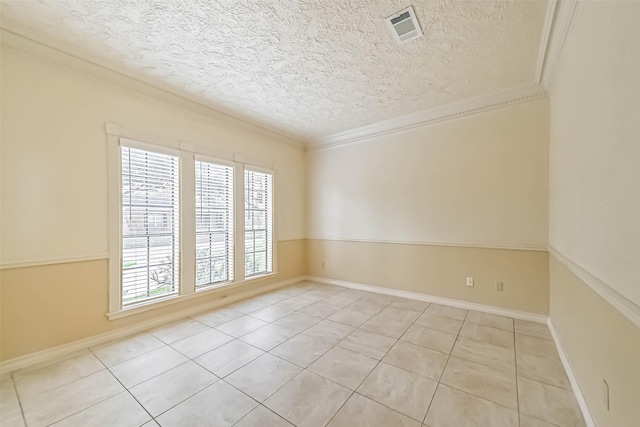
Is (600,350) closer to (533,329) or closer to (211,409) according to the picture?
(533,329)

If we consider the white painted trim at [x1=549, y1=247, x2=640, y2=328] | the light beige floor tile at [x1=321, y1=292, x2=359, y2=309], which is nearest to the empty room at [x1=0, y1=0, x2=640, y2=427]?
the white painted trim at [x1=549, y1=247, x2=640, y2=328]

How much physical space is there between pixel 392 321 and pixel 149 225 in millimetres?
3158

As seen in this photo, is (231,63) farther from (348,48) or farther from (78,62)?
(78,62)

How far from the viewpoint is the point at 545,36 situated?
2090 millimetres

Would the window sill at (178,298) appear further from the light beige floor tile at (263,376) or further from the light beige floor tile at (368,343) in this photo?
the light beige floor tile at (368,343)

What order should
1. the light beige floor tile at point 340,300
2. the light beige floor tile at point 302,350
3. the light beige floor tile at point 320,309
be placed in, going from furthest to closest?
the light beige floor tile at point 340,300, the light beige floor tile at point 320,309, the light beige floor tile at point 302,350

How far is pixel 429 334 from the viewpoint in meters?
2.67

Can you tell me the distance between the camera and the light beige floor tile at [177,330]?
104 inches

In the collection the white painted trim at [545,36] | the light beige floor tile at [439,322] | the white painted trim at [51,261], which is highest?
the white painted trim at [545,36]

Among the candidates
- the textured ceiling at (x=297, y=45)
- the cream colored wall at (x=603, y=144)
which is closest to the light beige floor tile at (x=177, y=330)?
the textured ceiling at (x=297, y=45)

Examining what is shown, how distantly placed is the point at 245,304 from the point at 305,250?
180 cm

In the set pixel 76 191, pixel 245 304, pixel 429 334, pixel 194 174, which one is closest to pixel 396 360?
pixel 429 334

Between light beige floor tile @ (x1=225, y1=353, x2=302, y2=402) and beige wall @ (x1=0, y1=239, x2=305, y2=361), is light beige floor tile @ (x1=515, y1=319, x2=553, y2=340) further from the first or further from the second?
beige wall @ (x1=0, y1=239, x2=305, y2=361)

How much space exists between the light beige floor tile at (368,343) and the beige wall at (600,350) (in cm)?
135
